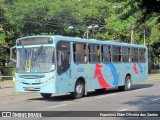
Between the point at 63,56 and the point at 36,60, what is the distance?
1298 mm

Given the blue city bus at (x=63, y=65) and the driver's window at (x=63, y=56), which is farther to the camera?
the driver's window at (x=63, y=56)

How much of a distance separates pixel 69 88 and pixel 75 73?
95 cm

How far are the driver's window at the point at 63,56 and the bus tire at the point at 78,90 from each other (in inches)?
54.8

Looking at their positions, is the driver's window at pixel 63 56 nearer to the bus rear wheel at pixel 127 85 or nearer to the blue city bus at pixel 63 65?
the blue city bus at pixel 63 65

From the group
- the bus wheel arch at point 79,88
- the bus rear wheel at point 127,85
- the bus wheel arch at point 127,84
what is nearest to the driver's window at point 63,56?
the bus wheel arch at point 79,88

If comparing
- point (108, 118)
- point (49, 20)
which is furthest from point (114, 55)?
point (49, 20)

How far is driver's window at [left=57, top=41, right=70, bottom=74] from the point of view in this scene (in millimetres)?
18641

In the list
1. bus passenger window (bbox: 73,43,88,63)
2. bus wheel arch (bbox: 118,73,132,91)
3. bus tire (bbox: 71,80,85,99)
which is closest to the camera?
bus tire (bbox: 71,80,85,99)

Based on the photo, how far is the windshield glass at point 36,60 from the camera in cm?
1844

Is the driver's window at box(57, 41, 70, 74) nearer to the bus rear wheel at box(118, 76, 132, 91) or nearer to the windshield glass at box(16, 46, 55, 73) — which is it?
the windshield glass at box(16, 46, 55, 73)

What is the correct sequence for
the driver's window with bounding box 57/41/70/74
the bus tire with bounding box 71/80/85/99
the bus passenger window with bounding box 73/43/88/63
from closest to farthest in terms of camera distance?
the driver's window with bounding box 57/41/70/74
the bus tire with bounding box 71/80/85/99
the bus passenger window with bounding box 73/43/88/63

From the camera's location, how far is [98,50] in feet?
73.2

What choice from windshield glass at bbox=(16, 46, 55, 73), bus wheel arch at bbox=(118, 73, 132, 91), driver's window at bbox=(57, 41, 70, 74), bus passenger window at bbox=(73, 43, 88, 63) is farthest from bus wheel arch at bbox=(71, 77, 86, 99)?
bus wheel arch at bbox=(118, 73, 132, 91)

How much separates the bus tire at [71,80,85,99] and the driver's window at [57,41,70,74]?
4.57 ft
